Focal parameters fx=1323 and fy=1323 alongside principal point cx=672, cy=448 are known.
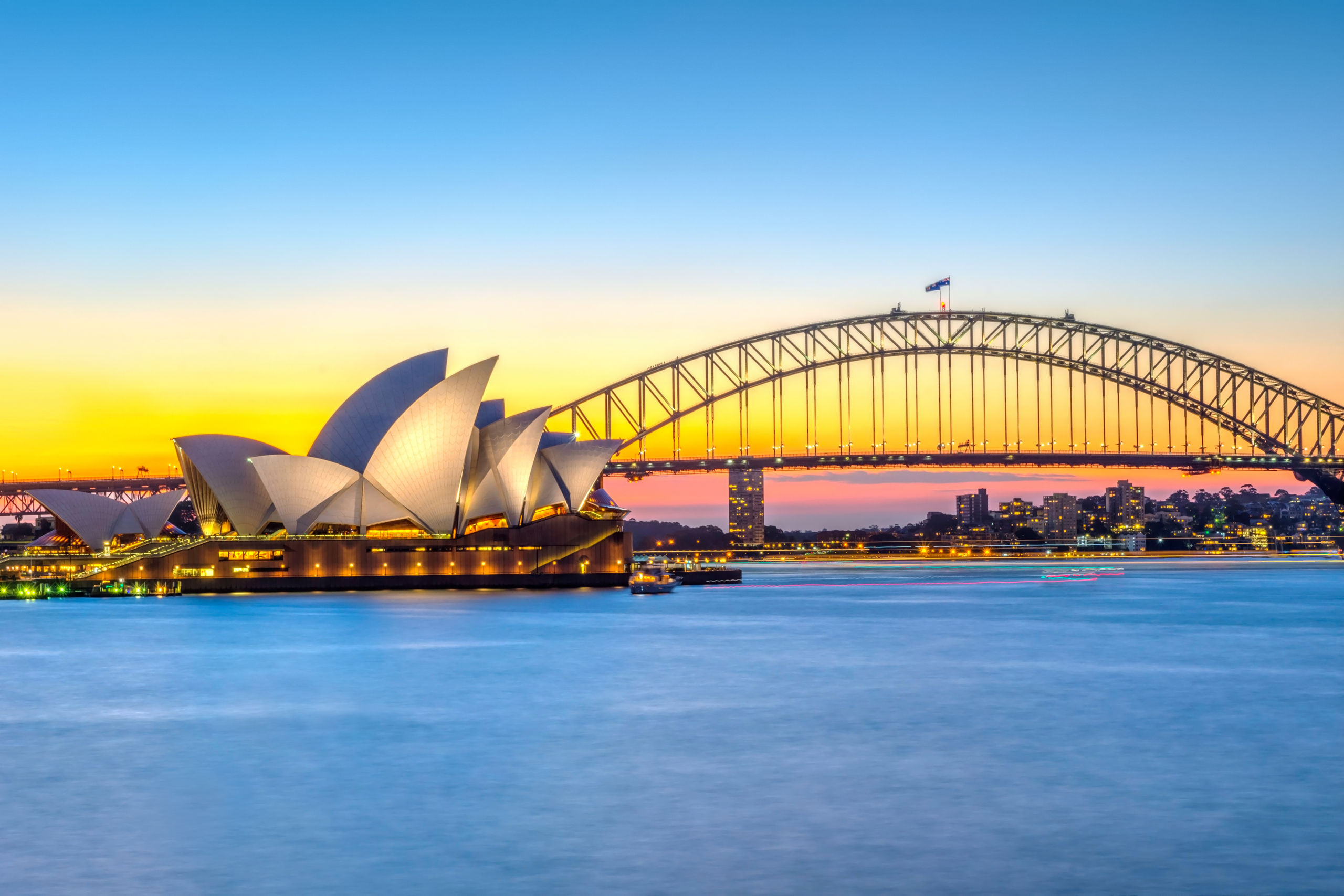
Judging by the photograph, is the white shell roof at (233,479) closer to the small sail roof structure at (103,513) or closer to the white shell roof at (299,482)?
the white shell roof at (299,482)

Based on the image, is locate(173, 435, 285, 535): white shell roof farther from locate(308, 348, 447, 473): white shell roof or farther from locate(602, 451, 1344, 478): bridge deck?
locate(602, 451, 1344, 478): bridge deck

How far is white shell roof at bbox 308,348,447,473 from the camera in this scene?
204 ft

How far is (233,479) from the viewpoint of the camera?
69250 mm

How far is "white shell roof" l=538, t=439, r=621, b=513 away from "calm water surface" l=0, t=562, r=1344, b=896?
29780mm

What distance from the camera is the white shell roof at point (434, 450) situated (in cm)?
5972

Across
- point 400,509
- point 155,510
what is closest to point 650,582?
point 400,509

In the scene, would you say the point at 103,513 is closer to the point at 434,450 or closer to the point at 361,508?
the point at 361,508

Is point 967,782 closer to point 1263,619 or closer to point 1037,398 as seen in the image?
point 1263,619

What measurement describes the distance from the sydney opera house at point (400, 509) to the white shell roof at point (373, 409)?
70 mm

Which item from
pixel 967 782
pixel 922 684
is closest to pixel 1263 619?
pixel 922 684

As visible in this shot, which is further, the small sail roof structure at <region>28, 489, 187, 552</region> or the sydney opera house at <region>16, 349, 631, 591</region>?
the small sail roof structure at <region>28, 489, 187, 552</region>

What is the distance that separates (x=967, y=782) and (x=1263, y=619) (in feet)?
117

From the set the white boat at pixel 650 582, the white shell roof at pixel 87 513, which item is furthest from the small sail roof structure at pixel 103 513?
the white boat at pixel 650 582

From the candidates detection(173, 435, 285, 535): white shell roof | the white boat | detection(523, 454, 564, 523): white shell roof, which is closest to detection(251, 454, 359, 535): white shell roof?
detection(173, 435, 285, 535): white shell roof
